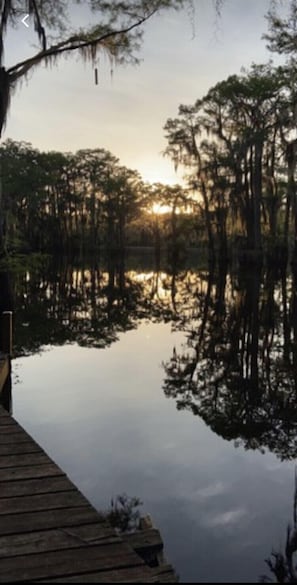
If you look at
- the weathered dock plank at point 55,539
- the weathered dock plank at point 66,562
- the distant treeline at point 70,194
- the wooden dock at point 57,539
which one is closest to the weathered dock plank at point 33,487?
the wooden dock at point 57,539

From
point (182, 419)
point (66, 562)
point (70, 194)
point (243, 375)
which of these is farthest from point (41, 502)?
point (70, 194)

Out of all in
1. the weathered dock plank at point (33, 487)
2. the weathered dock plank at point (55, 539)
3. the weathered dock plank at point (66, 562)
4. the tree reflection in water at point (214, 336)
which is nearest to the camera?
the weathered dock plank at point (66, 562)

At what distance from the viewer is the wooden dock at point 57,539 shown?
81.0 inches

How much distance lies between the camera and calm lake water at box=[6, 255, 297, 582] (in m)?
3.62

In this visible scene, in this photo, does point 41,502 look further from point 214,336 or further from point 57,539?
point 214,336

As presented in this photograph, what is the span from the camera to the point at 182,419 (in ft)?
20.4

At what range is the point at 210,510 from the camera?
3.87m

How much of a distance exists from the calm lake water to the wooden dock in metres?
0.85

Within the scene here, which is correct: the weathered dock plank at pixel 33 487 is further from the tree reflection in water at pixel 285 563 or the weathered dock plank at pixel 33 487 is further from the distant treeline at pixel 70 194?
the distant treeline at pixel 70 194

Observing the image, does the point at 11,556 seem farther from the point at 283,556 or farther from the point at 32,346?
the point at 32,346

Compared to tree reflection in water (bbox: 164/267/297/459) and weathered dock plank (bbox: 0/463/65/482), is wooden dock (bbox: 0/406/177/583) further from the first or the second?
tree reflection in water (bbox: 164/267/297/459)

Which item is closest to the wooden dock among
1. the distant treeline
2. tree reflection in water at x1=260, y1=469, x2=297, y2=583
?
tree reflection in water at x1=260, y1=469, x2=297, y2=583

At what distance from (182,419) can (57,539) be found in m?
4.00

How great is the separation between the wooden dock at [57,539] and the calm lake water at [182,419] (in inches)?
33.4
